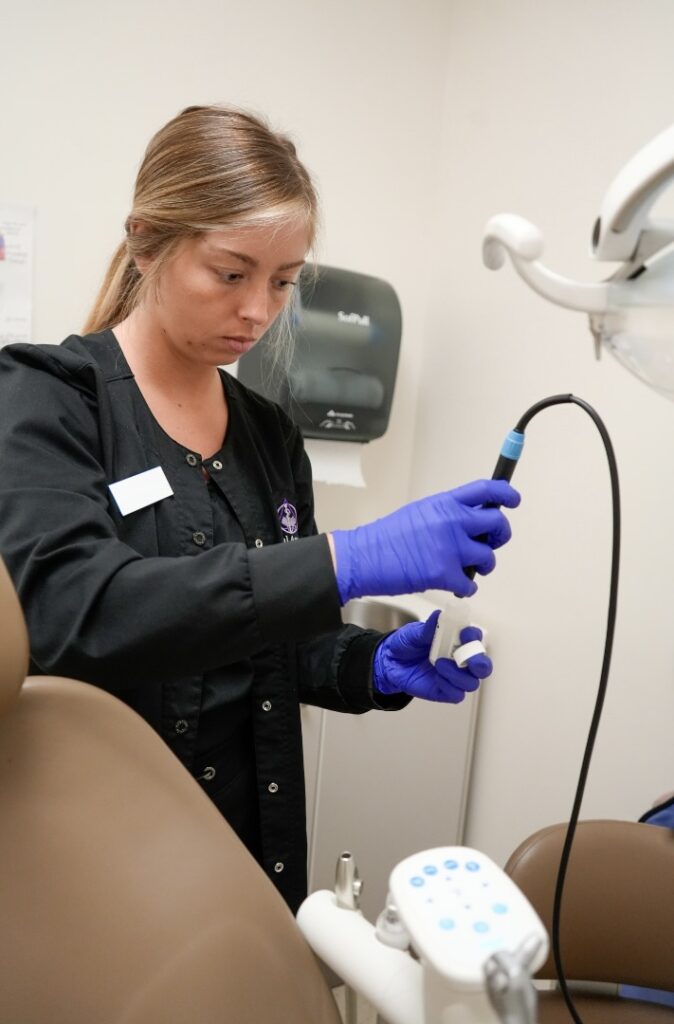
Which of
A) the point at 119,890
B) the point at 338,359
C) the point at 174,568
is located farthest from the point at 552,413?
the point at 119,890

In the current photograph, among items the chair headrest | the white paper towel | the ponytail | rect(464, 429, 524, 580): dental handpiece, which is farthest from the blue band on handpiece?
the white paper towel

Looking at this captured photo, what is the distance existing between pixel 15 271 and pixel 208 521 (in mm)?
906

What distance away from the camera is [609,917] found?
1.14 m

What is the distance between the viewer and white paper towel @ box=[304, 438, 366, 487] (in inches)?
77.7

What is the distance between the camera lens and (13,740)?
0.75 metres

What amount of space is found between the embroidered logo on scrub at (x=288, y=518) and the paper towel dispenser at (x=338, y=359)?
616 mm

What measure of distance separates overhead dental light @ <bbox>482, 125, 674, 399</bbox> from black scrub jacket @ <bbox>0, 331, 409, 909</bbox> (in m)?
0.35

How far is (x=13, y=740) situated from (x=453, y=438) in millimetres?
1520

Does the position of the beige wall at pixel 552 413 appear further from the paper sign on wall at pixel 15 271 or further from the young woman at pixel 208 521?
the paper sign on wall at pixel 15 271

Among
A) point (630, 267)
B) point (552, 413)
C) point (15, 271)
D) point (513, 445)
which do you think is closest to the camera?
point (630, 267)

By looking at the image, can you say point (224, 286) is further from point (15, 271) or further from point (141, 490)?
point (15, 271)

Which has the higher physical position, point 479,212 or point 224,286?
point 479,212

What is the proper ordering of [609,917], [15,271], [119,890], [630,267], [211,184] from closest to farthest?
[630,267], [119,890], [211,184], [609,917], [15,271]

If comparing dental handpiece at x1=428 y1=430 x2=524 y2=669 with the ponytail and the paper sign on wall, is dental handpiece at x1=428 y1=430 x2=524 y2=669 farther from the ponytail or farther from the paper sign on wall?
the paper sign on wall
